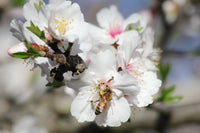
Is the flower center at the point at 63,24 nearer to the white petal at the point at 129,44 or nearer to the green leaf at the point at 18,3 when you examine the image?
the white petal at the point at 129,44

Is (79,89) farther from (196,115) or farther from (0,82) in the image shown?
(0,82)

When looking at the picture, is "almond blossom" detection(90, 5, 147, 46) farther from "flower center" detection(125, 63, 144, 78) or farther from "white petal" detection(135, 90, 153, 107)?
"white petal" detection(135, 90, 153, 107)

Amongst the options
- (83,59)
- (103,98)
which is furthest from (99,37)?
(103,98)

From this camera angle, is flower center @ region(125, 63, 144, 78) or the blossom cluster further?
flower center @ region(125, 63, 144, 78)

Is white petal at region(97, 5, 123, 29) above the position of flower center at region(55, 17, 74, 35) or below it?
above

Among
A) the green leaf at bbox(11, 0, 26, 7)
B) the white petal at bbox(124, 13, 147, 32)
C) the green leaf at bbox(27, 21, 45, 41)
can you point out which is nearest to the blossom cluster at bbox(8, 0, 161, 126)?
the green leaf at bbox(27, 21, 45, 41)

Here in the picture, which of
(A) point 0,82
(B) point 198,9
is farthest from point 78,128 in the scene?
(A) point 0,82

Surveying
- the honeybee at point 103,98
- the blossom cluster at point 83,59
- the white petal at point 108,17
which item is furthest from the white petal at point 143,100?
the white petal at point 108,17
